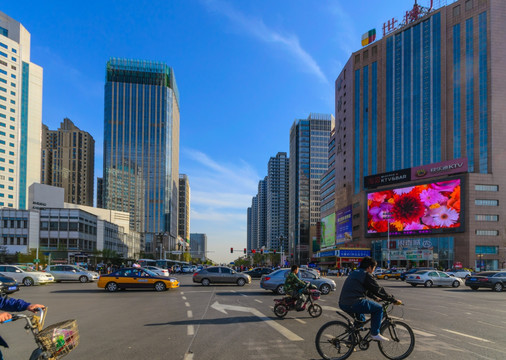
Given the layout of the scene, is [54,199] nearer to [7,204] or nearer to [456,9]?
[7,204]

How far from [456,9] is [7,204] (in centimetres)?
11969


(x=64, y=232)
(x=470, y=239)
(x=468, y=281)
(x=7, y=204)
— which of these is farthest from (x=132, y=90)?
(x=468, y=281)

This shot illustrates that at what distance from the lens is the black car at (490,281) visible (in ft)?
94.0

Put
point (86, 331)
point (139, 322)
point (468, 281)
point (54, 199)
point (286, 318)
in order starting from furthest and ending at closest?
point (54, 199) < point (468, 281) < point (286, 318) < point (139, 322) < point (86, 331)

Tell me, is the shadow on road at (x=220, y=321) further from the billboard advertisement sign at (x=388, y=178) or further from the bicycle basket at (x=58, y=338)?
the billboard advertisement sign at (x=388, y=178)

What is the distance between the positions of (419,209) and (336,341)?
8435cm

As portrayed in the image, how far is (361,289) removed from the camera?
7.25 m

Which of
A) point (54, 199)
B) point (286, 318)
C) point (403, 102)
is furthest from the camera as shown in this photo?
point (54, 199)

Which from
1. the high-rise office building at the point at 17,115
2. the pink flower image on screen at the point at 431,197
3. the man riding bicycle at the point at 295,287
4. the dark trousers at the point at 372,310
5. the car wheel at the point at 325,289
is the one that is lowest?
the car wheel at the point at 325,289

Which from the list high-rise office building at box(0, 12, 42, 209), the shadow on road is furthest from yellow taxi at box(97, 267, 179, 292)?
high-rise office building at box(0, 12, 42, 209)

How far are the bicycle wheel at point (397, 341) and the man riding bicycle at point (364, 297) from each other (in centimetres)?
17

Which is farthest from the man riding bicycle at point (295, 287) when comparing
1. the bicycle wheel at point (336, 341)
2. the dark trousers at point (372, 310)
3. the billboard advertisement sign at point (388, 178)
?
the billboard advertisement sign at point (388, 178)

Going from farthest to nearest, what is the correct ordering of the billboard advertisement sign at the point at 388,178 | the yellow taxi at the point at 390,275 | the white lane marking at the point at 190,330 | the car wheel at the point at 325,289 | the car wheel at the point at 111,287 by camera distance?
the billboard advertisement sign at the point at 388,178
the yellow taxi at the point at 390,275
the car wheel at the point at 111,287
the car wheel at the point at 325,289
the white lane marking at the point at 190,330

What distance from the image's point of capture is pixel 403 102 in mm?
96812
